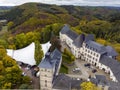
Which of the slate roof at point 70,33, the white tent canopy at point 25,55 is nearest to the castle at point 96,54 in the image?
the slate roof at point 70,33

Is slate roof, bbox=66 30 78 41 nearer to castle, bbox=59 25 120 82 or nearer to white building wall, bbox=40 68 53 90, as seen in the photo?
castle, bbox=59 25 120 82

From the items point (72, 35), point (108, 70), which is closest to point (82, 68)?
point (108, 70)

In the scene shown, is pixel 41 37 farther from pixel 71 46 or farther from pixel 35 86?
pixel 35 86

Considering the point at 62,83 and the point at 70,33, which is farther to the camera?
the point at 70,33

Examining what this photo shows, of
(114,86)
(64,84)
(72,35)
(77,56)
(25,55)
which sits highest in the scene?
(72,35)

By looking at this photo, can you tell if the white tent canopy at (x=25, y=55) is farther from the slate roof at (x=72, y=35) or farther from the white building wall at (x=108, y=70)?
the white building wall at (x=108, y=70)

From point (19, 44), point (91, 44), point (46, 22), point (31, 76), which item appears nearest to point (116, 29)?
point (46, 22)

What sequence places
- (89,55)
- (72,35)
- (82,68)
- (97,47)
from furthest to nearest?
(72,35) < (89,55) < (97,47) < (82,68)

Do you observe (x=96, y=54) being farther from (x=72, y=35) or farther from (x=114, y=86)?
(x=114, y=86)
